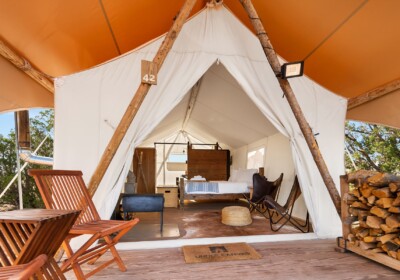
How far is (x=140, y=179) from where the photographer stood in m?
8.60

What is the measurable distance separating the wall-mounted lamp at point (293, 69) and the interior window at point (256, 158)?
3.91 m

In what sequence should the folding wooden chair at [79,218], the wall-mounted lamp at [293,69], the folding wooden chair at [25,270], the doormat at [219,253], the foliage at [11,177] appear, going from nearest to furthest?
the folding wooden chair at [25,270] < the folding wooden chair at [79,218] < the doormat at [219,253] < the wall-mounted lamp at [293,69] < the foliage at [11,177]

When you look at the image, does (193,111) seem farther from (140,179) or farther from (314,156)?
(314,156)

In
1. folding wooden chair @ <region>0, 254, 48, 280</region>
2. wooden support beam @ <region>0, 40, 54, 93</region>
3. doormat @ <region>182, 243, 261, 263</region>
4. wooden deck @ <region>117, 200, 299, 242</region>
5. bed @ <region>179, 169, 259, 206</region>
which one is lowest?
wooden deck @ <region>117, 200, 299, 242</region>

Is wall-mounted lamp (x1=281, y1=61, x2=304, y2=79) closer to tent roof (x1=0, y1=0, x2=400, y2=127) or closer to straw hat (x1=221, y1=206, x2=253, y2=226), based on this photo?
tent roof (x1=0, y1=0, x2=400, y2=127)

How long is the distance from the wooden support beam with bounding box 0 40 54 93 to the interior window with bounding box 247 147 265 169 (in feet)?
16.1

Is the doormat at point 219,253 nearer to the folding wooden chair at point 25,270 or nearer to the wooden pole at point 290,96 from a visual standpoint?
the wooden pole at point 290,96

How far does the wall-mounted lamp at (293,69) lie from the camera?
2.66m

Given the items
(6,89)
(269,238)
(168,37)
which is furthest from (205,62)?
(6,89)

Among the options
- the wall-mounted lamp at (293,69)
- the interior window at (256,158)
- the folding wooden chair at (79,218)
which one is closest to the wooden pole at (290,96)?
the wall-mounted lamp at (293,69)

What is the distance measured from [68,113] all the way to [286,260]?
2.71m

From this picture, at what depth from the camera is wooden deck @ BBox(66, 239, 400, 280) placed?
204 centimetres

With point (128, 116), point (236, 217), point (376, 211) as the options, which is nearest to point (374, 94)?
point (376, 211)

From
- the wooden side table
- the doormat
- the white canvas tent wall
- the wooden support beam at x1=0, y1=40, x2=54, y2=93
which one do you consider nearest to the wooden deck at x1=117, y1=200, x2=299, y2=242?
the doormat
